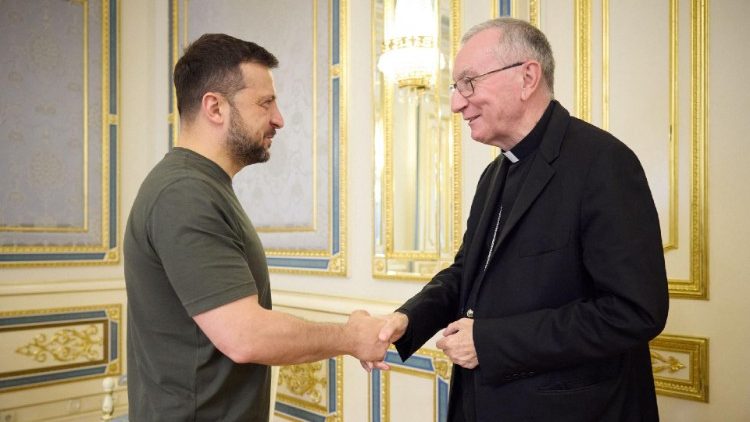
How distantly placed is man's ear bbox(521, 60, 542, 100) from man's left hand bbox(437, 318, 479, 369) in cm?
59

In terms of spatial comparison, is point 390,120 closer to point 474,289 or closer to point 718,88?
point 718,88

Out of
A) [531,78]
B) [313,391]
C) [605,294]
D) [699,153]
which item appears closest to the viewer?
[605,294]

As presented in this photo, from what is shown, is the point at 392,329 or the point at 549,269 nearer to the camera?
the point at 549,269

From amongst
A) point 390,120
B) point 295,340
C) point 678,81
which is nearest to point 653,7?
point 678,81

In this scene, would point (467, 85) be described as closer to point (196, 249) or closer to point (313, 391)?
point (196, 249)

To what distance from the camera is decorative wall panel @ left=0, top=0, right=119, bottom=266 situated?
4.08 meters

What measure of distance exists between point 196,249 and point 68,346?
3.48m

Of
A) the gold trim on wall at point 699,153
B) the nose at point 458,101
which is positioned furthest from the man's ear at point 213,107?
the gold trim on wall at point 699,153

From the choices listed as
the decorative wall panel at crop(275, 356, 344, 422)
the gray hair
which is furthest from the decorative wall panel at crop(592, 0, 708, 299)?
the decorative wall panel at crop(275, 356, 344, 422)

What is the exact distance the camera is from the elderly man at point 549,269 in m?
1.26

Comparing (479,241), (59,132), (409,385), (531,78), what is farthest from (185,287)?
(59,132)

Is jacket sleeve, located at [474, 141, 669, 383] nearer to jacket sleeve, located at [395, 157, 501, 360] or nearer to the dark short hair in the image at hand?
jacket sleeve, located at [395, 157, 501, 360]

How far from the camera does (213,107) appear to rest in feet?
5.31

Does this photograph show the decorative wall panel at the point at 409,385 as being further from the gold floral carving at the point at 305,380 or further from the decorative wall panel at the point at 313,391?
the gold floral carving at the point at 305,380
